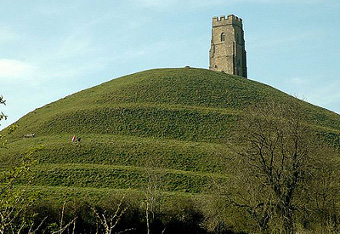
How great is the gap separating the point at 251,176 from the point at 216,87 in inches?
2242

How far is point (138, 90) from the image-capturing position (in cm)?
8462

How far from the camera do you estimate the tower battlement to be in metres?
105

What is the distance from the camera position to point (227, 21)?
10488 centimetres

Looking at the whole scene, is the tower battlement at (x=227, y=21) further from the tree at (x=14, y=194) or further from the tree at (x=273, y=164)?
A: the tree at (x=14, y=194)

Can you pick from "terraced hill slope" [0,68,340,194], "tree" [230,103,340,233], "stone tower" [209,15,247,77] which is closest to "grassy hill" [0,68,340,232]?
"terraced hill slope" [0,68,340,194]

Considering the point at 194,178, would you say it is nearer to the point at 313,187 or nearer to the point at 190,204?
the point at 190,204

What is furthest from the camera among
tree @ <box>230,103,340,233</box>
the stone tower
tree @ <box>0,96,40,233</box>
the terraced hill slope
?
the stone tower

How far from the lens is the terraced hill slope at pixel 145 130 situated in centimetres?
5284

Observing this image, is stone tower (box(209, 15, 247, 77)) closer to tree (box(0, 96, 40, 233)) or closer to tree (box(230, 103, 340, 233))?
tree (box(230, 103, 340, 233))

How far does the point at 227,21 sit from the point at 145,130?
152ft

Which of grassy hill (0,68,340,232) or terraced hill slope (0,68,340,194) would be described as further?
terraced hill slope (0,68,340,194)

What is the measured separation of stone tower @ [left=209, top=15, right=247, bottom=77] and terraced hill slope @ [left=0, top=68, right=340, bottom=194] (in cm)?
710

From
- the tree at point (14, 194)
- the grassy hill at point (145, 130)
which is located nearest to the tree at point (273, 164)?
the grassy hill at point (145, 130)

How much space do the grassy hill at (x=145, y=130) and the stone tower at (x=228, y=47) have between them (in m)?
6.40
